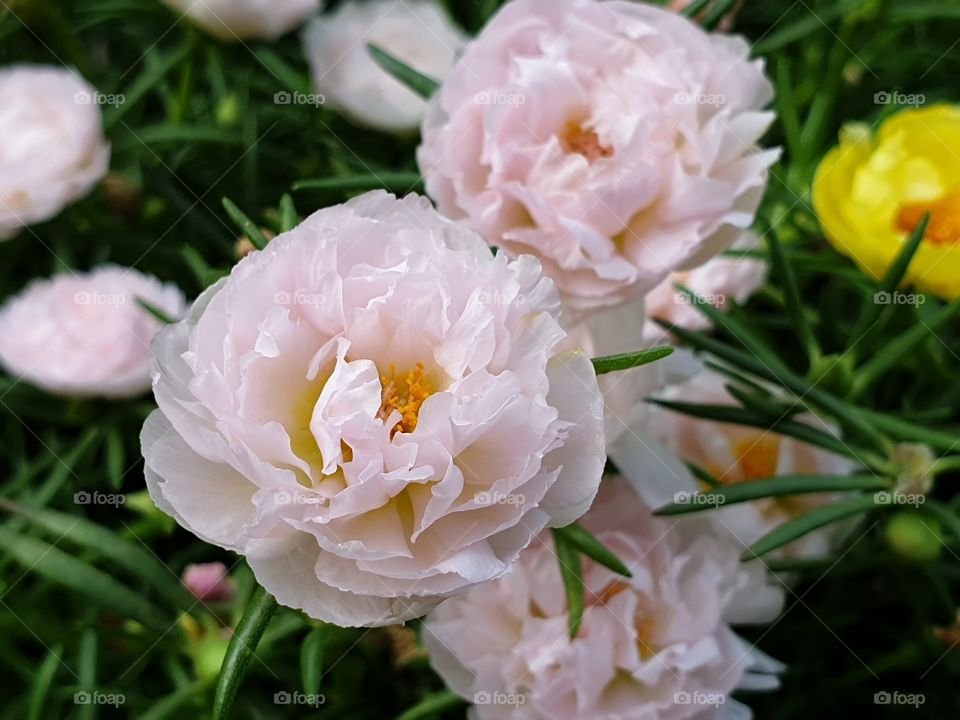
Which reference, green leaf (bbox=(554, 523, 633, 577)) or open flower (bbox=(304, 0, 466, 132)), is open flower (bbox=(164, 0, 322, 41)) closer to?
open flower (bbox=(304, 0, 466, 132))

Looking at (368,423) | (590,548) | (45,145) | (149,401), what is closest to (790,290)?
(590,548)

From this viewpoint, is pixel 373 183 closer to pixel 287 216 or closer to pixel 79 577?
pixel 287 216

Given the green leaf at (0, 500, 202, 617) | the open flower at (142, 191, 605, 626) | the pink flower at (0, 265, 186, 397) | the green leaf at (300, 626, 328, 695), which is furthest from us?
the pink flower at (0, 265, 186, 397)

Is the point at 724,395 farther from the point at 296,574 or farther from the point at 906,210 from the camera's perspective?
the point at 296,574

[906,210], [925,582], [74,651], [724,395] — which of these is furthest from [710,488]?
[74,651]

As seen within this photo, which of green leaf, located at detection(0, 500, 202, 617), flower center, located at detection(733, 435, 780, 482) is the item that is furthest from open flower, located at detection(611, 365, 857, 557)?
green leaf, located at detection(0, 500, 202, 617)

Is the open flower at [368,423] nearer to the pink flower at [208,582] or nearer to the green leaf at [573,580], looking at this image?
the green leaf at [573,580]

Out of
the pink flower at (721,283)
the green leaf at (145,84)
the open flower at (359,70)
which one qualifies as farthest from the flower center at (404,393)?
the green leaf at (145,84)
